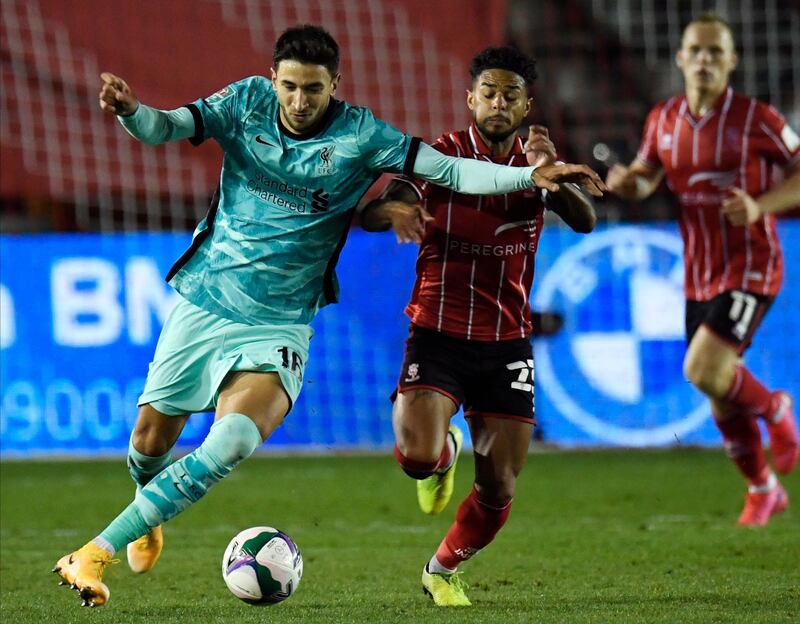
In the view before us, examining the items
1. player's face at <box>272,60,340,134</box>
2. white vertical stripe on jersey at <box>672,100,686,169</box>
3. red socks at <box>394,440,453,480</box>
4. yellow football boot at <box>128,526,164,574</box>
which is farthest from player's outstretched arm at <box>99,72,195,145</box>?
white vertical stripe on jersey at <box>672,100,686,169</box>

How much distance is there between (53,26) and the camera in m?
12.9

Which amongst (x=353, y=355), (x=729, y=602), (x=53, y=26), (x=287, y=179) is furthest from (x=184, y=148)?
(x=729, y=602)

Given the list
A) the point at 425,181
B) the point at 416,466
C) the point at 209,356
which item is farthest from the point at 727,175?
the point at 209,356

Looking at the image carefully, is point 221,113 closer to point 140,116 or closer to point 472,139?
point 140,116

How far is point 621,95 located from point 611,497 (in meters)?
5.81

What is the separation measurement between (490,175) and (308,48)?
2.64 ft

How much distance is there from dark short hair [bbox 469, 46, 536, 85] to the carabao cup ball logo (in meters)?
5.50

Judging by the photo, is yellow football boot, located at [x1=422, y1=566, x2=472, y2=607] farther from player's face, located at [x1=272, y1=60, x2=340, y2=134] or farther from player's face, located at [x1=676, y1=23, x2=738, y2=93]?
player's face, located at [x1=676, y1=23, x2=738, y2=93]

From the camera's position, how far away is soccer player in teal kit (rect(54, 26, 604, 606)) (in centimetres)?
504

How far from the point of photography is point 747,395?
7668mm

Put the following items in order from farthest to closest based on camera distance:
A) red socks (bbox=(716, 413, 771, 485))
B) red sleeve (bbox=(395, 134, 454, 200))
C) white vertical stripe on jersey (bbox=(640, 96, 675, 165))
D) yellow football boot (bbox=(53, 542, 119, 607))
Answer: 1. white vertical stripe on jersey (bbox=(640, 96, 675, 165))
2. red socks (bbox=(716, 413, 771, 485))
3. red sleeve (bbox=(395, 134, 454, 200))
4. yellow football boot (bbox=(53, 542, 119, 607))

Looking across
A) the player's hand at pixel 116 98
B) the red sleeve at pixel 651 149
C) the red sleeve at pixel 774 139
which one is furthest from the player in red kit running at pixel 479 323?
the red sleeve at pixel 774 139

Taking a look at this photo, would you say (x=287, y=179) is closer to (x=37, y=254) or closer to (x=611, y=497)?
(x=611, y=497)

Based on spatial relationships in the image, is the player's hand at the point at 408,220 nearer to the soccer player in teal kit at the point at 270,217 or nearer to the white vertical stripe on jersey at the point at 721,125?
the soccer player in teal kit at the point at 270,217
